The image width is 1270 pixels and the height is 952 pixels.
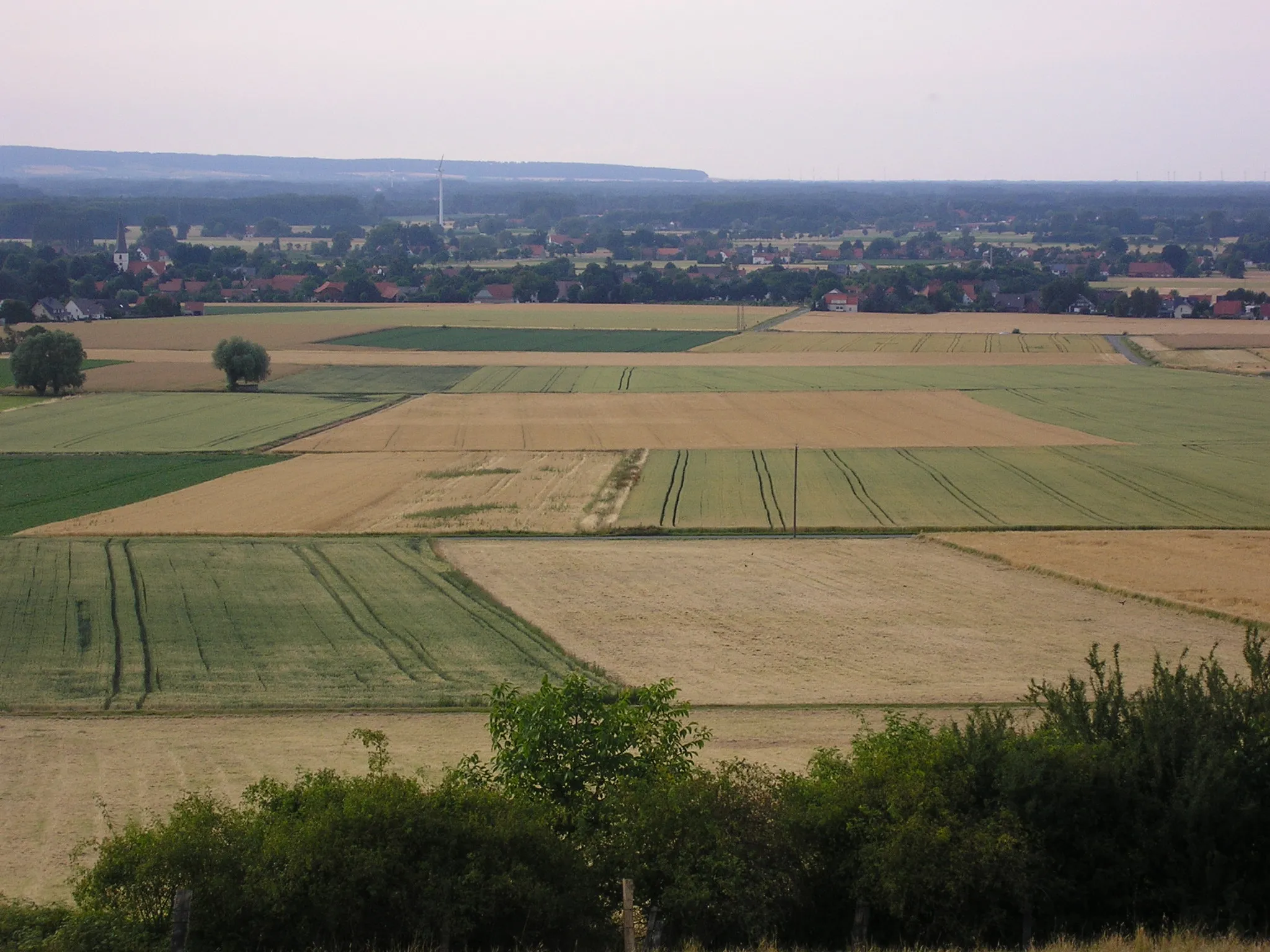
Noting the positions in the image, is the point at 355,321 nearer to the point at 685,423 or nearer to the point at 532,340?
the point at 532,340

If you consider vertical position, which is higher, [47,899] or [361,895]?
[361,895]

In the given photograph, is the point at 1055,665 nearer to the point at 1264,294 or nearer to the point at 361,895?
the point at 361,895

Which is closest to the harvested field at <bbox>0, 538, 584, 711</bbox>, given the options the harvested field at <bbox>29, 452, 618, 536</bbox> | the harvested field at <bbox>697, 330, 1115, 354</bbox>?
the harvested field at <bbox>29, 452, 618, 536</bbox>

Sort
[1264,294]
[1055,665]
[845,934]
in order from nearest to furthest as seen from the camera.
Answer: [845,934], [1055,665], [1264,294]

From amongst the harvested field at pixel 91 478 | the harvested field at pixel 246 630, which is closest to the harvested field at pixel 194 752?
the harvested field at pixel 246 630

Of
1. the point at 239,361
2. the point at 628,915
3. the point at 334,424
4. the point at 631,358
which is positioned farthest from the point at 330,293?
the point at 628,915

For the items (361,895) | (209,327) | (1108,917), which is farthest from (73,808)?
(209,327)
